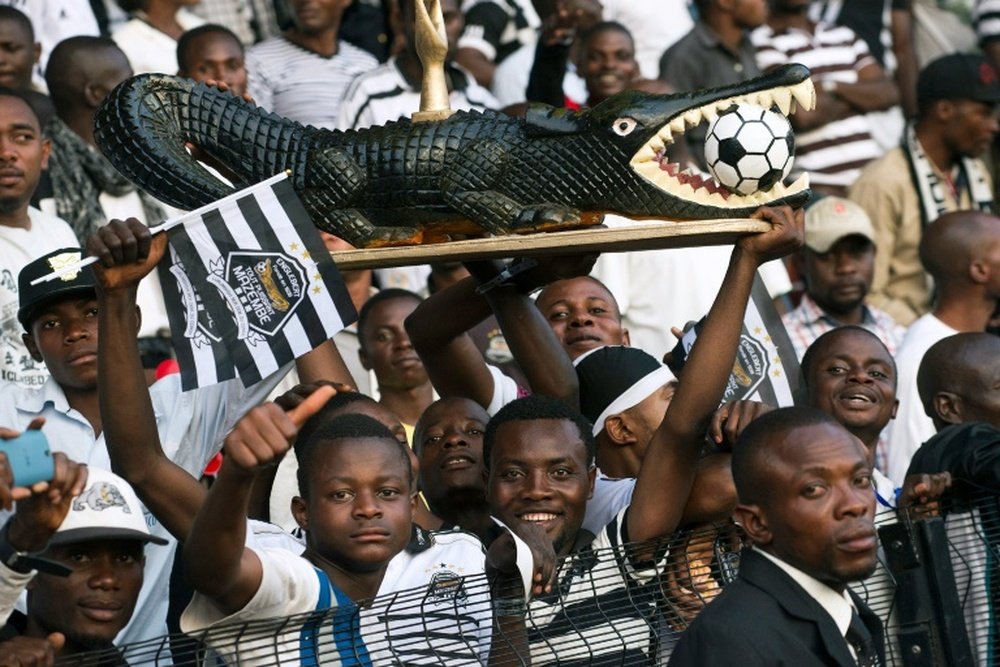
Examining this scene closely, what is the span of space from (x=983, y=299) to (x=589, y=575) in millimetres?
4129

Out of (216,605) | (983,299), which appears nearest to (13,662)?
(216,605)

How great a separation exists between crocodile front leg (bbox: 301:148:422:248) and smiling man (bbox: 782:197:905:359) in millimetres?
4001

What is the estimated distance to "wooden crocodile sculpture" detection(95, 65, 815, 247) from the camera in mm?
5207

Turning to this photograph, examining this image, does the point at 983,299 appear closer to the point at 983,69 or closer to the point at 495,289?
the point at 983,69

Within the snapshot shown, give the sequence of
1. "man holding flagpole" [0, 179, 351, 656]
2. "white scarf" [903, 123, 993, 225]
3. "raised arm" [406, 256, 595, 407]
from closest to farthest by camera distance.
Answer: "man holding flagpole" [0, 179, 351, 656]
"raised arm" [406, 256, 595, 407]
"white scarf" [903, 123, 993, 225]

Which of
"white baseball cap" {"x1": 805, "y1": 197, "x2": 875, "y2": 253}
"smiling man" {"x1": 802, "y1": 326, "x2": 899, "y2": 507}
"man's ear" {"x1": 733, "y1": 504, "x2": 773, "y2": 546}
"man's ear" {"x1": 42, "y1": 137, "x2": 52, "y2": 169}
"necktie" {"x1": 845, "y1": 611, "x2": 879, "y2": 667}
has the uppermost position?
"man's ear" {"x1": 42, "y1": 137, "x2": 52, "y2": 169}

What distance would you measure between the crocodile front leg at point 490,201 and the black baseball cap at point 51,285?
49.0 inches

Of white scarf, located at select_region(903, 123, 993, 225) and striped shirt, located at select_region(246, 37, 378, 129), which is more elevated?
striped shirt, located at select_region(246, 37, 378, 129)

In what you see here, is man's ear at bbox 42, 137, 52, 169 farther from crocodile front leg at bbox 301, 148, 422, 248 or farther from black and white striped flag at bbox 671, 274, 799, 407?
black and white striped flag at bbox 671, 274, 799, 407

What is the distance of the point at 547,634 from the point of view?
5.07 metres

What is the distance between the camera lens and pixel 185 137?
18.2 feet

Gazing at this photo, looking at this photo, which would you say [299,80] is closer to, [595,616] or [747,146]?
[747,146]

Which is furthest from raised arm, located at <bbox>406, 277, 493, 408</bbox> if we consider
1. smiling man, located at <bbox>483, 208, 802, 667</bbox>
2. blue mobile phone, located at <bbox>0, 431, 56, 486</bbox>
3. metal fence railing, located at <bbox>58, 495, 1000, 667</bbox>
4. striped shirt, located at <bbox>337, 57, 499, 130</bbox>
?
striped shirt, located at <bbox>337, 57, 499, 130</bbox>

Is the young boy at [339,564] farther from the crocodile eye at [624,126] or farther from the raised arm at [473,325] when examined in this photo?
the crocodile eye at [624,126]
